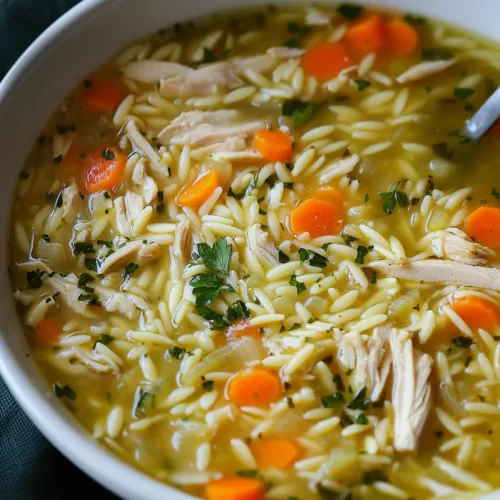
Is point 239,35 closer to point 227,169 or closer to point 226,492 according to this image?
point 227,169

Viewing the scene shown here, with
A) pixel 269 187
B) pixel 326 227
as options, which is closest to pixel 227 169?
pixel 269 187

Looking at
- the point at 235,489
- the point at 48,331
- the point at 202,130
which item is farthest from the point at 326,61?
the point at 235,489

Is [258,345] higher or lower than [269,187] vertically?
lower

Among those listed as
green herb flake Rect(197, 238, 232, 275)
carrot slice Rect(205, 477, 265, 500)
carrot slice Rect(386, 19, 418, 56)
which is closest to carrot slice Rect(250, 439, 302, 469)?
carrot slice Rect(205, 477, 265, 500)

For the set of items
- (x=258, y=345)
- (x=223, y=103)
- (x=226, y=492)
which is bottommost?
(x=226, y=492)

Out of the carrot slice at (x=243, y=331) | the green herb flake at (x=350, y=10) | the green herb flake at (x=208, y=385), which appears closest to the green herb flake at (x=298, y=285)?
the carrot slice at (x=243, y=331)

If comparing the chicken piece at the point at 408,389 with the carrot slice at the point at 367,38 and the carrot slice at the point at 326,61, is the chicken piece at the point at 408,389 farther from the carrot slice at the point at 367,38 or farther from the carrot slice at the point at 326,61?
the carrot slice at the point at 367,38

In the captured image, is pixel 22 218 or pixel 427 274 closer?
pixel 427 274

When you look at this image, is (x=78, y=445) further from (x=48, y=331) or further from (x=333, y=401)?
(x=333, y=401)
